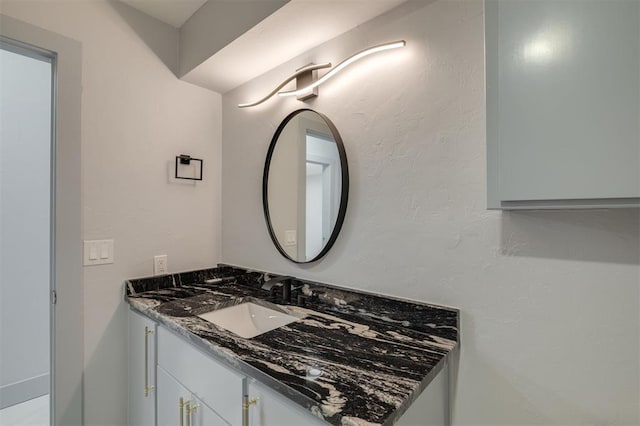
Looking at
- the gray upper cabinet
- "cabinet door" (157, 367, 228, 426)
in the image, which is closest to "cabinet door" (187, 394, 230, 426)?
"cabinet door" (157, 367, 228, 426)

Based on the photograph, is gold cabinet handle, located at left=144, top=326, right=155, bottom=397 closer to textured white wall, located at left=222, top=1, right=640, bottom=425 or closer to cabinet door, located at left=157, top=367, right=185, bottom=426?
cabinet door, located at left=157, top=367, right=185, bottom=426

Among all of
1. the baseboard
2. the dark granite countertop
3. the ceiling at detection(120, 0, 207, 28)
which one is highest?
the ceiling at detection(120, 0, 207, 28)

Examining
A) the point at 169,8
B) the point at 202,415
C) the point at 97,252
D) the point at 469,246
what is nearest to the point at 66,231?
the point at 97,252

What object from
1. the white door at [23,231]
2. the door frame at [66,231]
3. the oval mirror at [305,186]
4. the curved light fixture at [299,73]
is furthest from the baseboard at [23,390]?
the curved light fixture at [299,73]

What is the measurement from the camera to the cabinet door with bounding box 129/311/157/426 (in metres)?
1.40

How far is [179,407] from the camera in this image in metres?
1.19

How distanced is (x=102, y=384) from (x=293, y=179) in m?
1.49

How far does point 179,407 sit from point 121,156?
1.30 metres

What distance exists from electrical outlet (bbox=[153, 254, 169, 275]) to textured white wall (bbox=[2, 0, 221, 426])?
3cm

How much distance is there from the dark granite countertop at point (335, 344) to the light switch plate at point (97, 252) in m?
0.19

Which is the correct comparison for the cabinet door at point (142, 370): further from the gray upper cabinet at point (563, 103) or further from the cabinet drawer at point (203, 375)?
the gray upper cabinet at point (563, 103)

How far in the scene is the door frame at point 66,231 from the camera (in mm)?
1418

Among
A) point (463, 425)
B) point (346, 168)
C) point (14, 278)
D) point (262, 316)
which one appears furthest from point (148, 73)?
point (463, 425)

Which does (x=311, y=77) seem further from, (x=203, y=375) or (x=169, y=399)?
(x=169, y=399)
